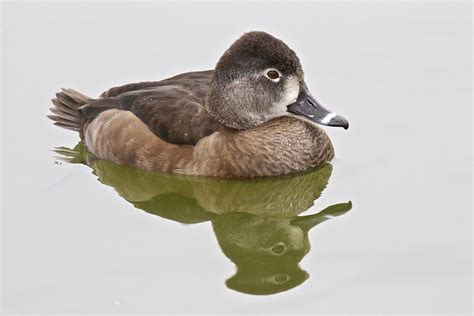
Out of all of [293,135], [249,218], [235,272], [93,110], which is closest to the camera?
[235,272]

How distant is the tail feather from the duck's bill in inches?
81.8

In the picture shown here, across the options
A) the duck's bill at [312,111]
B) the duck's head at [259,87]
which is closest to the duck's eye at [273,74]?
the duck's head at [259,87]

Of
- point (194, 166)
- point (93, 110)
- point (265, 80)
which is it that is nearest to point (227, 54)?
point (265, 80)

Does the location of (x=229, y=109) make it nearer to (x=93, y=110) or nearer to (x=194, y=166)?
(x=194, y=166)

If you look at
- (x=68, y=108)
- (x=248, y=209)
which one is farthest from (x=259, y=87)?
(x=68, y=108)

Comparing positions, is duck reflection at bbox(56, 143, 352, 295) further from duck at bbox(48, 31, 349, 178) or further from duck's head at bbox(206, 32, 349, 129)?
duck's head at bbox(206, 32, 349, 129)

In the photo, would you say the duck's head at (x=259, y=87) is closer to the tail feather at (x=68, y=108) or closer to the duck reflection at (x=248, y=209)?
the duck reflection at (x=248, y=209)

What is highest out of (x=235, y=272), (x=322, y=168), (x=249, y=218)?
(x=322, y=168)

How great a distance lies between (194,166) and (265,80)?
0.91 m

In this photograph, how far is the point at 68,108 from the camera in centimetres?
A: 958

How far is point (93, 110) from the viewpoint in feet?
30.3

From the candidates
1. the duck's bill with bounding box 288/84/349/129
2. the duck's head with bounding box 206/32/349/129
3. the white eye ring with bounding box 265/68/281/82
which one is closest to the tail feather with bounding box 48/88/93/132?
the duck's head with bounding box 206/32/349/129

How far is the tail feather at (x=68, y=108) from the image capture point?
949 centimetres

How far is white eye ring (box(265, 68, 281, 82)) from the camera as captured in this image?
27.2 feet
